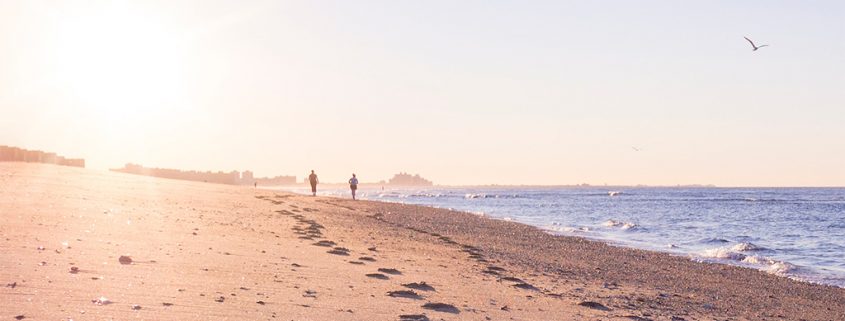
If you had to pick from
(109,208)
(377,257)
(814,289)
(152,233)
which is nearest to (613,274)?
(814,289)

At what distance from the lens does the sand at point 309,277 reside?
324 inches

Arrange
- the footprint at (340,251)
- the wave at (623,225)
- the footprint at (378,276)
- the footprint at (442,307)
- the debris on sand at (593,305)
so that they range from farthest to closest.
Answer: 1. the wave at (623,225)
2. the footprint at (340,251)
3. the footprint at (378,276)
4. the debris on sand at (593,305)
5. the footprint at (442,307)

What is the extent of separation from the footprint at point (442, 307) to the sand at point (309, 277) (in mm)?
29

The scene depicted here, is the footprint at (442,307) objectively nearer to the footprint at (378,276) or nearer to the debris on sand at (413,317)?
the debris on sand at (413,317)

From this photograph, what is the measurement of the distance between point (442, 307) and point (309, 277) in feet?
7.19

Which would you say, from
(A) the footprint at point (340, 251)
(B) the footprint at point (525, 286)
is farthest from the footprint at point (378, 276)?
(A) the footprint at point (340, 251)

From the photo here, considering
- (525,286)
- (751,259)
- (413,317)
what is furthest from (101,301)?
(751,259)

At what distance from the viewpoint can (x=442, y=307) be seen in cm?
966

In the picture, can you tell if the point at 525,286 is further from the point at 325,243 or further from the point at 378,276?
the point at 325,243

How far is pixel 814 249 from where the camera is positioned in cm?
2925

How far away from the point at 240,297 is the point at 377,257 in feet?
19.7

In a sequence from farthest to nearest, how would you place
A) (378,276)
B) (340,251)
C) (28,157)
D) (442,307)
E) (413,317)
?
1. (28,157)
2. (340,251)
3. (378,276)
4. (442,307)
5. (413,317)

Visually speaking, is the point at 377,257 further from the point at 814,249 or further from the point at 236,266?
the point at 814,249

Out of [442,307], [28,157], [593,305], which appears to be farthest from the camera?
[28,157]
